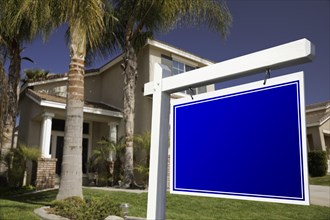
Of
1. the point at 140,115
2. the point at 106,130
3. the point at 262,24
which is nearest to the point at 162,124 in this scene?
the point at 262,24

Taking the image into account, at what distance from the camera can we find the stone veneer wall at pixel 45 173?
47.9 feet

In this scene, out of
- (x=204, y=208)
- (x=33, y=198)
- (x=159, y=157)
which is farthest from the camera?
(x=33, y=198)

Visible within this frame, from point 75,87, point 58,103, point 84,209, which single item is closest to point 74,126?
point 75,87

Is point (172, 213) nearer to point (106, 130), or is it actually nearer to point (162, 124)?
point (162, 124)

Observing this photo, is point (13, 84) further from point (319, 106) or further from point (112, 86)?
point (319, 106)

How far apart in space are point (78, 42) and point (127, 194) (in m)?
5.72

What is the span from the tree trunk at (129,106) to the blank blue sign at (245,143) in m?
12.3

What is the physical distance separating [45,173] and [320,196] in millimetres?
12341

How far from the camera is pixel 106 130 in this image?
20000mm

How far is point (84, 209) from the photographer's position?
22.9ft

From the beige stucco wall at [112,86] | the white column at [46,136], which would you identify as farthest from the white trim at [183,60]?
the white column at [46,136]

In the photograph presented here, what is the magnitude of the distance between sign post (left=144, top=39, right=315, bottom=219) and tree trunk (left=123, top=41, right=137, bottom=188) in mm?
12050

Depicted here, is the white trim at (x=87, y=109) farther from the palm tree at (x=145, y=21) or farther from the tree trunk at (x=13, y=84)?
the palm tree at (x=145, y=21)

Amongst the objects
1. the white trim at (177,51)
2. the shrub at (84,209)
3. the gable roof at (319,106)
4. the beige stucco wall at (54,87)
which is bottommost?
the shrub at (84,209)
